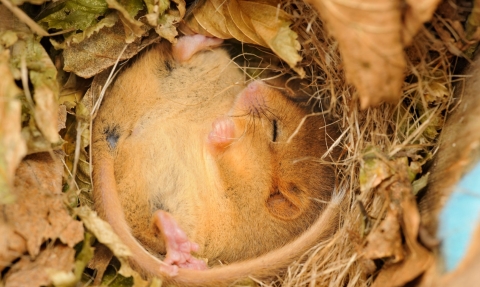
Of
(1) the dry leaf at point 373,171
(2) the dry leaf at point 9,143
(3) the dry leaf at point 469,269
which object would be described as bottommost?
(2) the dry leaf at point 9,143

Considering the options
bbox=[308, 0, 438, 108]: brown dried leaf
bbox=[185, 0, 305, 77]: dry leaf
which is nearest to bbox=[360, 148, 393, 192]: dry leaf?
bbox=[308, 0, 438, 108]: brown dried leaf

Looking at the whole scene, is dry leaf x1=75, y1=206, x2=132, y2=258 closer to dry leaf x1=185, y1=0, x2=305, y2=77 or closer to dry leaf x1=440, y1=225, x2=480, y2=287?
dry leaf x1=185, y1=0, x2=305, y2=77

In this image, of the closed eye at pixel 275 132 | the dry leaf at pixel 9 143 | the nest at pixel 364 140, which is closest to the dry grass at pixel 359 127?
the nest at pixel 364 140

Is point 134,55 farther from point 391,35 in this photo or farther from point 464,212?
point 464,212

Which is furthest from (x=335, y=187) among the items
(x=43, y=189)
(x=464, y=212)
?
(x=43, y=189)

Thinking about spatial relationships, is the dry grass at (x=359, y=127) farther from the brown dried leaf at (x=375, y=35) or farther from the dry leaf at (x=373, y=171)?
the brown dried leaf at (x=375, y=35)

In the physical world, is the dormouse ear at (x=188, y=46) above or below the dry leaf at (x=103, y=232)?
above

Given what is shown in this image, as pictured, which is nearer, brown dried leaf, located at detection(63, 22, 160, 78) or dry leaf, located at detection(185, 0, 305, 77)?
dry leaf, located at detection(185, 0, 305, 77)

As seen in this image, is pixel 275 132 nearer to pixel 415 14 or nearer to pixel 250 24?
pixel 250 24
